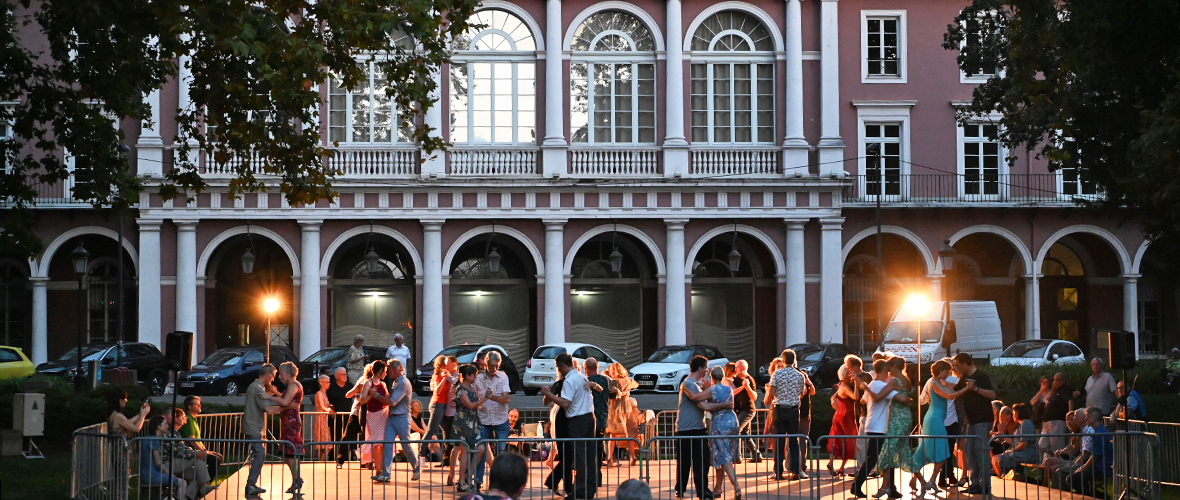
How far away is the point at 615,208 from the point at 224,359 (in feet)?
35.3

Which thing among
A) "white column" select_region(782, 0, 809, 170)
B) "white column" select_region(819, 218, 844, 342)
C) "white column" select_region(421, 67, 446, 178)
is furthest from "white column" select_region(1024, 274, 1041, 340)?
"white column" select_region(421, 67, 446, 178)

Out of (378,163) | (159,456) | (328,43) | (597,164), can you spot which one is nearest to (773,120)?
(597,164)

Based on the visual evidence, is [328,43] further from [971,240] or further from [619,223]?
[971,240]

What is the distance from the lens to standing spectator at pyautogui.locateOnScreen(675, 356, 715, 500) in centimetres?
1357

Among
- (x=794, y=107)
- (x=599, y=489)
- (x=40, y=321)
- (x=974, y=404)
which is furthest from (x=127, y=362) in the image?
(x=974, y=404)

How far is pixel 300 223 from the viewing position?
113 feet

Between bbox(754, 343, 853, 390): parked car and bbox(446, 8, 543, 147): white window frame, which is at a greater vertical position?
bbox(446, 8, 543, 147): white window frame

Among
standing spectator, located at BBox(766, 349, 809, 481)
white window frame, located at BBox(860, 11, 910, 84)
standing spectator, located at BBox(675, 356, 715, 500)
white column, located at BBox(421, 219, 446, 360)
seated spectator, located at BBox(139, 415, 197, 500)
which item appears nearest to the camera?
seated spectator, located at BBox(139, 415, 197, 500)

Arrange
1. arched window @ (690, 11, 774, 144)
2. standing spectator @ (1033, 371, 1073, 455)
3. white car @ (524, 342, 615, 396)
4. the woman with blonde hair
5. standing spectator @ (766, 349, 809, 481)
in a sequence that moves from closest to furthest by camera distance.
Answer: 1. standing spectator @ (766, 349, 809, 481)
2. standing spectator @ (1033, 371, 1073, 455)
3. the woman with blonde hair
4. white car @ (524, 342, 615, 396)
5. arched window @ (690, 11, 774, 144)

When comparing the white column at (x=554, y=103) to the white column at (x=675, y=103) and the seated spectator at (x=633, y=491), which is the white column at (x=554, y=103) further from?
the seated spectator at (x=633, y=491)

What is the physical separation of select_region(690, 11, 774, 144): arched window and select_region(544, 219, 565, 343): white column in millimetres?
4634

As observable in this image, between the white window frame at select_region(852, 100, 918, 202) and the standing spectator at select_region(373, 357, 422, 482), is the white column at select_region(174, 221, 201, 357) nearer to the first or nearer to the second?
the white window frame at select_region(852, 100, 918, 202)

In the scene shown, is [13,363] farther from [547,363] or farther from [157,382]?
[547,363]

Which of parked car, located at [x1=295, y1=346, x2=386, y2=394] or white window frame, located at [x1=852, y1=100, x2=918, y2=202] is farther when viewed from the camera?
white window frame, located at [x1=852, y1=100, x2=918, y2=202]
